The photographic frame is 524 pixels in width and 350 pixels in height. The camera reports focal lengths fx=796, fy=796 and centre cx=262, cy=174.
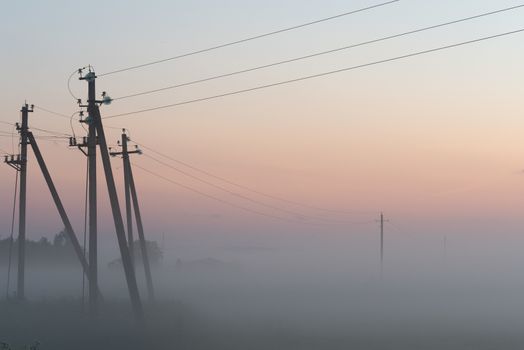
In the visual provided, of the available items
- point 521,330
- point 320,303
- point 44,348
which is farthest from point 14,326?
point 320,303

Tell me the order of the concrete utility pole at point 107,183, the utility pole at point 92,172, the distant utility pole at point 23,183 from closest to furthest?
the concrete utility pole at point 107,183 < the utility pole at point 92,172 < the distant utility pole at point 23,183

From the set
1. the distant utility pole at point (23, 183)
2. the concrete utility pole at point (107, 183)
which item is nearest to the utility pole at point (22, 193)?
the distant utility pole at point (23, 183)

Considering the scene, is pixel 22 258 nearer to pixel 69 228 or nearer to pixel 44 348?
pixel 69 228

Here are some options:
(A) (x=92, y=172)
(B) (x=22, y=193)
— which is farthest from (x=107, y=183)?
(B) (x=22, y=193)

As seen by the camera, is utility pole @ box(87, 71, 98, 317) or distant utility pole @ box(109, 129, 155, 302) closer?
utility pole @ box(87, 71, 98, 317)

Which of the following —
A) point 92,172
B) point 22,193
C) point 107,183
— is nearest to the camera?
point 107,183

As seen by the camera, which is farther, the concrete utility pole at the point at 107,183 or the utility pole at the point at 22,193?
the utility pole at the point at 22,193

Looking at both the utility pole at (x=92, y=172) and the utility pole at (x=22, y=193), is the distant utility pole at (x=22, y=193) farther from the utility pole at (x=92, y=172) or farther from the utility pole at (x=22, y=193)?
the utility pole at (x=92, y=172)

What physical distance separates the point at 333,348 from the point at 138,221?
73.3ft

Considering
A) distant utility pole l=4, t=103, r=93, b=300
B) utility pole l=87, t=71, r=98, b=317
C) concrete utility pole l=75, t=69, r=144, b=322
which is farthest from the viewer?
distant utility pole l=4, t=103, r=93, b=300

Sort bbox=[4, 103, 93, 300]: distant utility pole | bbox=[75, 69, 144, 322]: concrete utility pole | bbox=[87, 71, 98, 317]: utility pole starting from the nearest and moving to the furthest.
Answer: bbox=[75, 69, 144, 322]: concrete utility pole
bbox=[87, 71, 98, 317]: utility pole
bbox=[4, 103, 93, 300]: distant utility pole

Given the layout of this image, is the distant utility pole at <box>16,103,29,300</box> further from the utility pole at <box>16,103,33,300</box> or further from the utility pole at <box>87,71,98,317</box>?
the utility pole at <box>87,71,98,317</box>

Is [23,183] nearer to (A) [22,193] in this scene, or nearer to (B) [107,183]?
(A) [22,193]

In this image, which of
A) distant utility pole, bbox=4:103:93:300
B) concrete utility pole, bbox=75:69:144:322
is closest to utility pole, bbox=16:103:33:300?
distant utility pole, bbox=4:103:93:300
